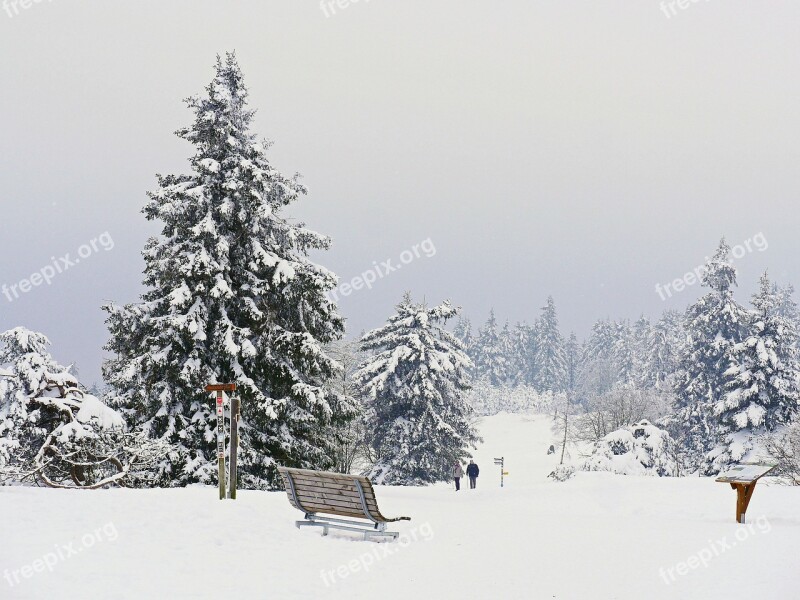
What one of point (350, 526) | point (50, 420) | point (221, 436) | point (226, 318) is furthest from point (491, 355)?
point (350, 526)

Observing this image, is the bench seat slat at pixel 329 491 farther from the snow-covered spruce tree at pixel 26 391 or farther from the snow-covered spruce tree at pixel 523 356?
the snow-covered spruce tree at pixel 523 356

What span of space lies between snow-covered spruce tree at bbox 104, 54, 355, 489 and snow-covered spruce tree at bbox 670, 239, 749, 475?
31755mm

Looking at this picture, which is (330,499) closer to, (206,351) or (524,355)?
(206,351)

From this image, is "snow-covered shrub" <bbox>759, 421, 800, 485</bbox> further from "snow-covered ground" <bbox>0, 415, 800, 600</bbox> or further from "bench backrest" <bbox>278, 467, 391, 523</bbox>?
"bench backrest" <bbox>278, 467, 391, 523</bbox>

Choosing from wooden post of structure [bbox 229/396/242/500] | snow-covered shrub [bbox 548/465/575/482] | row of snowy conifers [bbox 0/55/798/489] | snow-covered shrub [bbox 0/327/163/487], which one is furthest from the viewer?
snow-covered shrub [bbox 548/465/575/482]

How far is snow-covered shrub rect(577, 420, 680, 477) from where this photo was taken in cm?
3397

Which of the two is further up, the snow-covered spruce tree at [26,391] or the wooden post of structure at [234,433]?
the snow-covered spruce tree at [26,391]

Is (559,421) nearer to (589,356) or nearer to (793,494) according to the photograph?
(589,356)

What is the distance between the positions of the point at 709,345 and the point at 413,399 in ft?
72.5

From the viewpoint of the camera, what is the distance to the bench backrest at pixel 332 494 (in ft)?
35.2

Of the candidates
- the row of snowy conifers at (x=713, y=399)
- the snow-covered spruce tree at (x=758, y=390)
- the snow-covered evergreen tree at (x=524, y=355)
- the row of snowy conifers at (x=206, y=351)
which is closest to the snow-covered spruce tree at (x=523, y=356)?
the snow-covered evergreen tree at (x=524, y=355)

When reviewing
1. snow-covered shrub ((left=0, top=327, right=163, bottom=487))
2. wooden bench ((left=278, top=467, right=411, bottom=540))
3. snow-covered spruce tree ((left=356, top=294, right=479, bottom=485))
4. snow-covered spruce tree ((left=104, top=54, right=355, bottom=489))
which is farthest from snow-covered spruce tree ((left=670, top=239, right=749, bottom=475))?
wooden bench ((left=278, top=467, right=411, bottom=540))

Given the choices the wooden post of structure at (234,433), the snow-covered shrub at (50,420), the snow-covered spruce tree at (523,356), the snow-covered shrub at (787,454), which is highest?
the snow-covered spruce tree at (523,356)

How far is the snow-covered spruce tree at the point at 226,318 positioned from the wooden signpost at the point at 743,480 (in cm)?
1108
